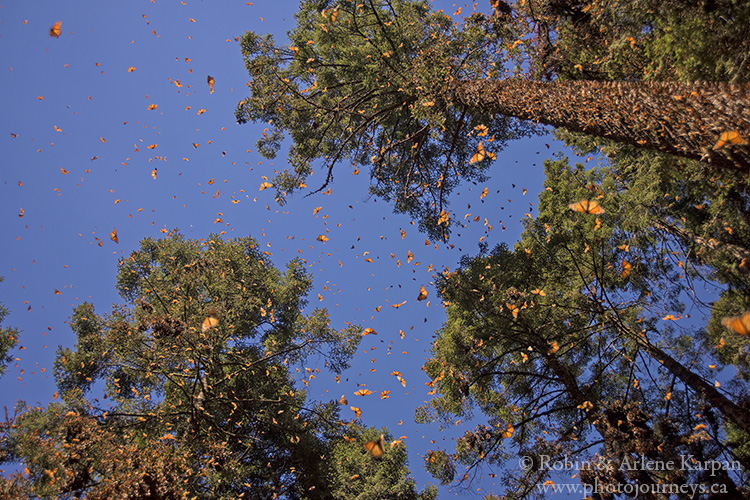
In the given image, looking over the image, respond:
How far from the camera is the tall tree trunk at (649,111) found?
333 centimetres

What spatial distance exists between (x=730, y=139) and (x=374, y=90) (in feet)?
23.8

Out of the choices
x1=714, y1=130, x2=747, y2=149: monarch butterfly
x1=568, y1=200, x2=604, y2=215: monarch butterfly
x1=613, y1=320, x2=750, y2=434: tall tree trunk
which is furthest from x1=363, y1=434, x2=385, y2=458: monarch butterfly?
x1=714, y1=130, x2=747, y2=149: monarch butterfly

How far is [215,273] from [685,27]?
10.2 meters

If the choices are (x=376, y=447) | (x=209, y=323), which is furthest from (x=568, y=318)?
(x=209, y=323)

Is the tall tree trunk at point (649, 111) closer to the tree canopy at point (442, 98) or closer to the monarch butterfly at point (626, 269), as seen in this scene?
the tree canopy at point (442, 98)

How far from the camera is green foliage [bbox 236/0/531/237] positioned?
29.1 feet

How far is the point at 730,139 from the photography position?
3.23 metres

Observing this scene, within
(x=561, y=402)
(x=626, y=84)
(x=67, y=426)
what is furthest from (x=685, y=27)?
(x=67, y=426)

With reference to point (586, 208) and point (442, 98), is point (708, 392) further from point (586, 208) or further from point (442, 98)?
point (442, 98)

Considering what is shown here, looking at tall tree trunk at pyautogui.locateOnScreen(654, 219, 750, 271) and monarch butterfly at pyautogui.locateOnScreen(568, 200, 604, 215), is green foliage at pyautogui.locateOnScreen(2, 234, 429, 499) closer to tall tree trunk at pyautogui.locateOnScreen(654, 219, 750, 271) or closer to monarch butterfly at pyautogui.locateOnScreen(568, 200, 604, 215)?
monarch butterfly at pyautogui.locateOnScreen(568, 200, 604, 215)

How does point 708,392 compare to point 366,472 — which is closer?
point 708,392

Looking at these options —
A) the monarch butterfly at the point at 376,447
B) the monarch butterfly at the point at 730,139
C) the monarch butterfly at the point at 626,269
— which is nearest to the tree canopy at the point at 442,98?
the monarch butterfly at the point at 730,139

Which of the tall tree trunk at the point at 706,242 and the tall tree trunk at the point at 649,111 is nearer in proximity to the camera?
the tall tree trunk at the point at 649,111

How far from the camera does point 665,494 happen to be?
5.59 m
